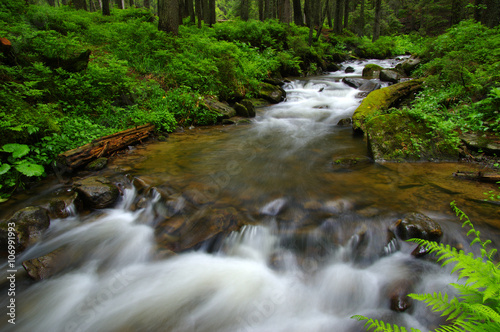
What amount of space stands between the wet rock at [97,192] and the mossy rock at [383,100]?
6430 mm

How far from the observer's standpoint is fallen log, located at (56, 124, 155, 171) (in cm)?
492

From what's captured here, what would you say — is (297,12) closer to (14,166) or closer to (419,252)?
(14,166)

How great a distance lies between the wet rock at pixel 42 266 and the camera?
124 inches

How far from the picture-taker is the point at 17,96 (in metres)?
4.94

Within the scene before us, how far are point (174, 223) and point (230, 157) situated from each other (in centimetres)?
269

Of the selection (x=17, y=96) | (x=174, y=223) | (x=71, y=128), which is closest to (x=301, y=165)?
(x=174, y=223)

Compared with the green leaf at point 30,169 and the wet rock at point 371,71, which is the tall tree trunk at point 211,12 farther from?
the green leaf at point 30,169

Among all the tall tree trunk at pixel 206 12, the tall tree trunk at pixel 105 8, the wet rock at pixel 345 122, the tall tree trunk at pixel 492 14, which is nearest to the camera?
the wet rock at pixel 345 122

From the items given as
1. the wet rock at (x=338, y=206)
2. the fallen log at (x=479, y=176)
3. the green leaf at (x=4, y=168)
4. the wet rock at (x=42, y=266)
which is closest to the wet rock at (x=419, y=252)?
the wet rock at (x=338, y=206)

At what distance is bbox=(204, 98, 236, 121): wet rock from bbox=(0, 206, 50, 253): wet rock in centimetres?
594

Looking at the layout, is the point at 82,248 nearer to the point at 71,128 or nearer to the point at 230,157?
the point at 71,128

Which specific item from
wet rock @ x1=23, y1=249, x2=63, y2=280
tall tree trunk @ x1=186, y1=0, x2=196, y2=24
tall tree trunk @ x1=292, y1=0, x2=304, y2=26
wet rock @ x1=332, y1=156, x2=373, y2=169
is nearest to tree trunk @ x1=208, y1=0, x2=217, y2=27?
tall tree trunk @ x1=186, y1=0, x2=196, y2=24

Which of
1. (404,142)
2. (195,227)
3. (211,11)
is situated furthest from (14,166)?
(211,11)

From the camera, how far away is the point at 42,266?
3238 millimetres
